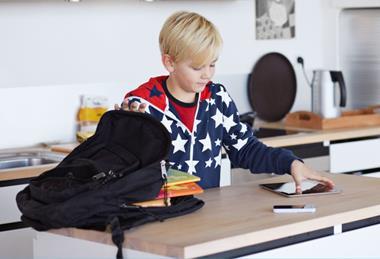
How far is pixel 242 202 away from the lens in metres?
2.40

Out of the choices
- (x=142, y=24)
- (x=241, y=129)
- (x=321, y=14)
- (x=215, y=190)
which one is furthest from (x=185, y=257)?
(x=321, y=14)

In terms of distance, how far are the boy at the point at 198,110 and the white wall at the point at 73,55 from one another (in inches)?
49.0

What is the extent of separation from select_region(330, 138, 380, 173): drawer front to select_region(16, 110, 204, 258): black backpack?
200cm

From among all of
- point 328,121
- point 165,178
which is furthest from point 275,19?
point 165,178

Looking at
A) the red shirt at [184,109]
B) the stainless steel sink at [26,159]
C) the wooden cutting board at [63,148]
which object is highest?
the red shirt at [184,109]

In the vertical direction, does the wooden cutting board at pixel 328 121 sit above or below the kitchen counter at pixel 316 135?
above

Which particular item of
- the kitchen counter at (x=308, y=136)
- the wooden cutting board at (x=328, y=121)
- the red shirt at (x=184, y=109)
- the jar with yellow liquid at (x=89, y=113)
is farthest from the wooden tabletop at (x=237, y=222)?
the wooden cutting board at (x=328, y=121)

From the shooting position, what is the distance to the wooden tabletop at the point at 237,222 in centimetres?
194

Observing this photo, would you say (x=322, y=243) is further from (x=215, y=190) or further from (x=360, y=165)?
(x=360, y=165)

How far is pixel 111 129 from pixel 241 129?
2.04 ft

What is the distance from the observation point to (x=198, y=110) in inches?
108

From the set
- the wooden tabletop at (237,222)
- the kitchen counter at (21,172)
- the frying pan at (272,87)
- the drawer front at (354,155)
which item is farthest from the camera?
the frying pan at (272,87)

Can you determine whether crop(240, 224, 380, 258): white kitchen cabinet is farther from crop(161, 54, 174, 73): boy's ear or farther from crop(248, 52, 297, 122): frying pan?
crop(248, 52, 297, 122): frying pan

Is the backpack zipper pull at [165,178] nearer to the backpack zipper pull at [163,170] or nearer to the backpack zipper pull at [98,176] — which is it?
the backpack zipper pull at [163,170]
